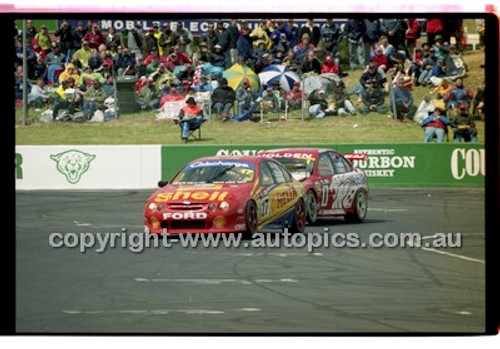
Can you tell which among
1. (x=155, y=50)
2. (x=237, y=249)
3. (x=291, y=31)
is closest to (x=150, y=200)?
(x=237, y=249)

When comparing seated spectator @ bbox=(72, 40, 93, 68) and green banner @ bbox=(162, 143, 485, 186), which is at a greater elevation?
seated spectator @ bbox=(72, 40, 93, 68)

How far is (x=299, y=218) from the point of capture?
804 cm

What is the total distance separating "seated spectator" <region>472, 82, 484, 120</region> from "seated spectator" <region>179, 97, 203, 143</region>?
5.40 ft

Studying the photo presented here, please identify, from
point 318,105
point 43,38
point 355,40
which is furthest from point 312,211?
point 43,38

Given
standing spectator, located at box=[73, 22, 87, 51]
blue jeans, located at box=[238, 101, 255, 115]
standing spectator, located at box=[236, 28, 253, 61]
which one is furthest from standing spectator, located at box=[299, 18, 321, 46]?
standing spectator, located at box=[73, 22, 87, 51]

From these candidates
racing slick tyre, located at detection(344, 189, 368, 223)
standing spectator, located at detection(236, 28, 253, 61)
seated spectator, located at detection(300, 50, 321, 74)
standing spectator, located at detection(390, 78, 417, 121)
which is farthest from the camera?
racing slick tyre, located at detection(344, 189, 368, 223)

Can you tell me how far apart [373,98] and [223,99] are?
0.93 m

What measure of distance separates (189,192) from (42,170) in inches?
105

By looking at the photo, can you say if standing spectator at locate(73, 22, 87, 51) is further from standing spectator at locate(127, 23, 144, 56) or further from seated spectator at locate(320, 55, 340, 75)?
seated spectator at locate(320, 55, 340, 75)

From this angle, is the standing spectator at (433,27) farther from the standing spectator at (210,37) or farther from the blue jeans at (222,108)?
the blue jeans at (222,108)

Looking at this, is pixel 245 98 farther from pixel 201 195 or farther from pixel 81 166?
pixel 201 195

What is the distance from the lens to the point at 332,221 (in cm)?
759

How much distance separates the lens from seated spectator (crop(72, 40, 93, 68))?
645cm

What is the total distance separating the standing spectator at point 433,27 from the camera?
6102 millimetres
